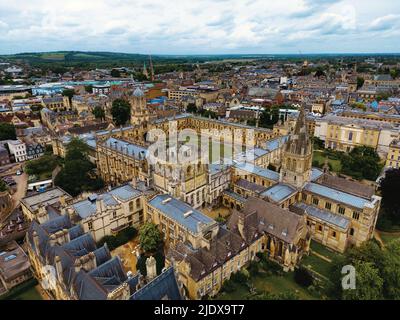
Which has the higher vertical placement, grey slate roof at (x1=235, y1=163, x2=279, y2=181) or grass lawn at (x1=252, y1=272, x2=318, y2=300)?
grey slate roof at (x1=235, y1=163, x2=279, y2=181)

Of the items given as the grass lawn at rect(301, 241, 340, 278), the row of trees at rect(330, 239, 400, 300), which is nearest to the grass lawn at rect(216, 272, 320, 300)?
the grass lawn at rect(301, 241, 340, 278)

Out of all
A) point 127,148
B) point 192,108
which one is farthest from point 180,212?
point 192,108

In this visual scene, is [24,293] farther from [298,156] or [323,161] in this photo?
[323,161]

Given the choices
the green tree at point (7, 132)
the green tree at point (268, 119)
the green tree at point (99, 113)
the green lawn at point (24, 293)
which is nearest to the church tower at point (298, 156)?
the green lawn at point (24, 293)

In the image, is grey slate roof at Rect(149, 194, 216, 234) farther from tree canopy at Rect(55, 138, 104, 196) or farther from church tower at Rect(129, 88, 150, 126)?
church tower at Rect(129, 88, 150, 126)

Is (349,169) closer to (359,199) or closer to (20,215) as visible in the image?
(359,199)

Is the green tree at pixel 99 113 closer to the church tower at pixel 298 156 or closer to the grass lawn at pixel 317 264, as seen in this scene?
the church tower at pixel 298 156

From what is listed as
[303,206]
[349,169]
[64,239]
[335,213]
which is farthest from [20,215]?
[349,169]
